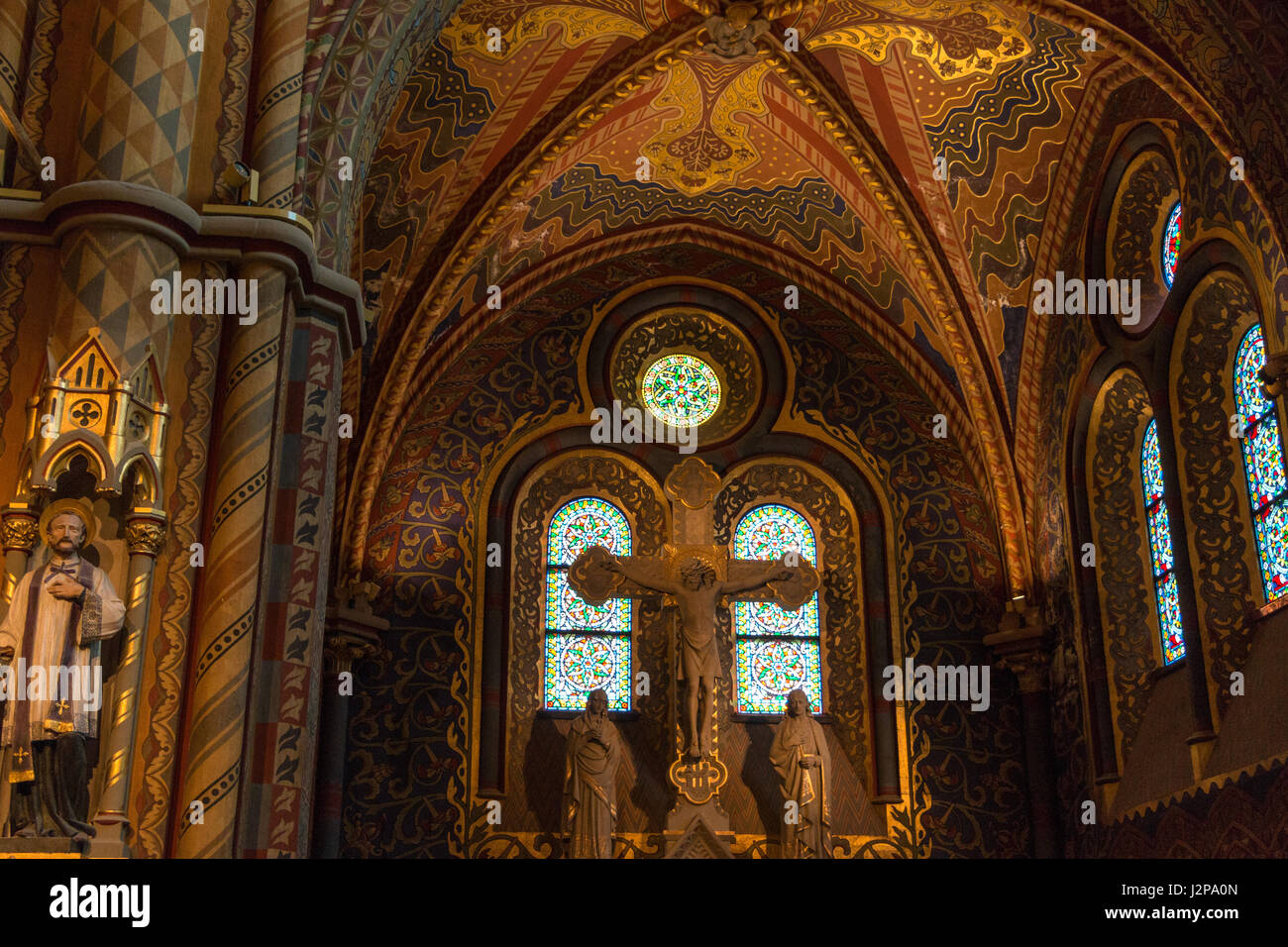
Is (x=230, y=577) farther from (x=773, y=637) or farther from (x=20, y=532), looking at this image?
(x=773, y=637)

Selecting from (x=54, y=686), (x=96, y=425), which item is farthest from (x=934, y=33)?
(x=54, y=686)

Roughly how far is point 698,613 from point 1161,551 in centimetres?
385

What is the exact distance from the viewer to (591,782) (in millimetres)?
12180

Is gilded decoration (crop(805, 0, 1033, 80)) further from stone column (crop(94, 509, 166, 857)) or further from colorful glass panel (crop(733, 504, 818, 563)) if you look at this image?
stone column (crop(94, 509, 166, 857))

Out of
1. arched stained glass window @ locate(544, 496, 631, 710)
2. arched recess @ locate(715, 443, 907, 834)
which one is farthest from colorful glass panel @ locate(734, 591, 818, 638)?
arched stained glass window @ locate(544, 496, 631, 710)

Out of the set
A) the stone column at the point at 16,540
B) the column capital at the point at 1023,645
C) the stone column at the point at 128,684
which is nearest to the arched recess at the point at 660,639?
the column capital at the point at 1023,645

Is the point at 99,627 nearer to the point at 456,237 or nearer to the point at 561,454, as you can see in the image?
the point at 456,237

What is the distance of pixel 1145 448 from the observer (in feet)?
40.5

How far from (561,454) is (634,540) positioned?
1075 mm

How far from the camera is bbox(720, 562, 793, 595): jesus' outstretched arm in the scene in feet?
42.3

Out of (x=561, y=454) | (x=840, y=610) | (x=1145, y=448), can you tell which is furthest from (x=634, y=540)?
(x=1145, y=448)
